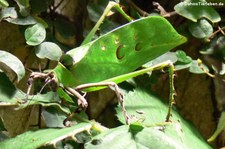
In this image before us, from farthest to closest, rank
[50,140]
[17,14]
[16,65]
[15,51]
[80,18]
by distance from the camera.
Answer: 1. [80,18]
2. [15,51]
3. [17,14]
4. [16,65]
5. [50,140]

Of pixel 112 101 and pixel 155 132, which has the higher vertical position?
pixel 155 132

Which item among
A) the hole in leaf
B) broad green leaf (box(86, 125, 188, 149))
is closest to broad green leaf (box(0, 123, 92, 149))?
broad green leaf (box(86, 125, 188, 149))

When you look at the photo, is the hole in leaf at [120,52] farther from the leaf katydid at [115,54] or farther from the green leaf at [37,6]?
the green leaf at [37,6]

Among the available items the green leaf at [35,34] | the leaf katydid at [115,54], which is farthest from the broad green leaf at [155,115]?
the green leaf at [35,34]

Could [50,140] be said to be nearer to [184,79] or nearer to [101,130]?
[101,130]

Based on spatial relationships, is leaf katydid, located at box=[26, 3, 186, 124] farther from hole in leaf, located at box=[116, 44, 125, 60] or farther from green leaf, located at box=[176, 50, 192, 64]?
green leaf, located at box=[176, 50, 192, 64]

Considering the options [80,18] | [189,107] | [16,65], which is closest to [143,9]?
[80,18]
